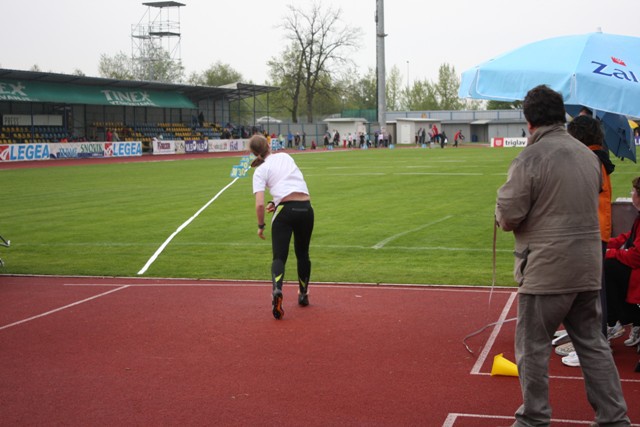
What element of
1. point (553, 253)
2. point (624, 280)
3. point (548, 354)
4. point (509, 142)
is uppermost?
point (509, 142)

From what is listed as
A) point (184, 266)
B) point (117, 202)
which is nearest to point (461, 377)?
point (184, 266)

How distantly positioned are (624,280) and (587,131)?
1420 millimetres

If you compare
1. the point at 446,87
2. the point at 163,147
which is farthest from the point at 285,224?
the point at 446,87

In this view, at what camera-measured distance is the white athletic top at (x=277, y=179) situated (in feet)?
27.9

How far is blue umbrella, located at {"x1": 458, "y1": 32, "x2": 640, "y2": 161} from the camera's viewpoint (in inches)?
260

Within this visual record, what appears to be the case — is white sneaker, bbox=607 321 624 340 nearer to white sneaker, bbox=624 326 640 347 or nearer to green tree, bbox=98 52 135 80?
white sneaker, bbox=624 326 640 347

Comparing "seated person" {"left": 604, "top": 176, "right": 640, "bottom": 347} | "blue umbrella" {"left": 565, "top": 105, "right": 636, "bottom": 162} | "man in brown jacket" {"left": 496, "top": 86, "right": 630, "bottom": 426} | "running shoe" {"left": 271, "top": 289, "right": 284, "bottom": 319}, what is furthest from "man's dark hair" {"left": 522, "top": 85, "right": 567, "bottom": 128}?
"running shoe" {"left": 271, "top": 289, "right": 284, "bottom": 319}

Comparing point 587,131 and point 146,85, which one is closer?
point 587,131

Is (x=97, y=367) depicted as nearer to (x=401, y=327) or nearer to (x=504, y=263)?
(x=401, y=327)

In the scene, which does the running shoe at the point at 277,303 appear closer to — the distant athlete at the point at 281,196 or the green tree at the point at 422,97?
the distant athlete at the point at 281,196

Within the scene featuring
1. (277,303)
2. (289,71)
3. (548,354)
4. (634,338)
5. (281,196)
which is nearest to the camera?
(548,354)

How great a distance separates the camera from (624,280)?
675 centimetres

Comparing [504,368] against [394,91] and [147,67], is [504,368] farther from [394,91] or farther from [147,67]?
[394,91]

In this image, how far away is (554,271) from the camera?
15.3 feet
